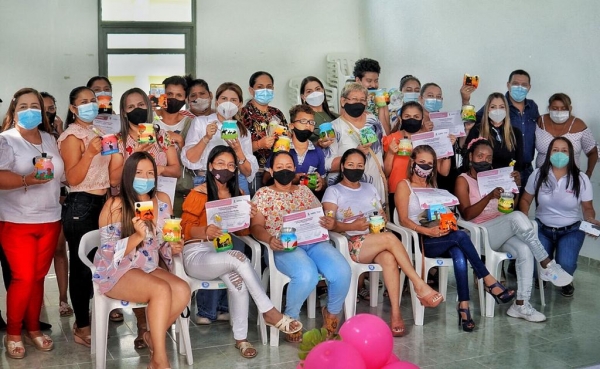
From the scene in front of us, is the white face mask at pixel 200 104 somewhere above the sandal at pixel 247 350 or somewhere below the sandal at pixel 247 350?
above

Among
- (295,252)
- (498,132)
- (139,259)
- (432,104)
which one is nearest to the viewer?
(139,259)

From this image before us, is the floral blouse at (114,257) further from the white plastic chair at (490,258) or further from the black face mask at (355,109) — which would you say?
the white plastic chair at (490,258)

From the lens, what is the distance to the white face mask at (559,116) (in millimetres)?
6078

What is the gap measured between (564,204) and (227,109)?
2.56 metres

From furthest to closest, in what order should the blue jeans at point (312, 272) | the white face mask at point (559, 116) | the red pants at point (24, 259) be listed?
1. the white face mask at point (559, 116)
2. the blue jeans at point (312, 272)
3. the red pants at point (24, 259)

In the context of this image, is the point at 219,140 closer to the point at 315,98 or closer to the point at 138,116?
the point at 138,116

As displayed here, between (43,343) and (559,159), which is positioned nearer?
(43,343)

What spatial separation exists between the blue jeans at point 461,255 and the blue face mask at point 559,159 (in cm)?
104

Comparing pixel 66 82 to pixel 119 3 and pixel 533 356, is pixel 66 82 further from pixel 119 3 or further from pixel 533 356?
pixel 533 356

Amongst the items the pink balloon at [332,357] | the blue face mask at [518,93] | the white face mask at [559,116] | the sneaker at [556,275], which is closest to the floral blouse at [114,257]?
the pink balloon at [332,357]

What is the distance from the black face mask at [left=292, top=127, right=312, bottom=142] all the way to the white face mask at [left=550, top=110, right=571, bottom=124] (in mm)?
2150

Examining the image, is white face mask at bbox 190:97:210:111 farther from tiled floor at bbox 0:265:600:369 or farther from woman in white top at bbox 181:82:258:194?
tiled floor at bbox 0:265:600:369

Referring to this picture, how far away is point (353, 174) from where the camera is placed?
16.5 feet

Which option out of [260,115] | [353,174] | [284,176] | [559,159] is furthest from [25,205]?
[559,159]
